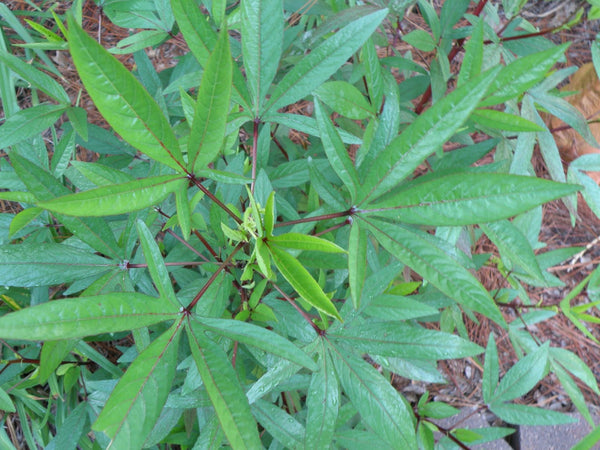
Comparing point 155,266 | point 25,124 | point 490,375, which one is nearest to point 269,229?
point 155,266

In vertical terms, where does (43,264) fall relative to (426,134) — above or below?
below


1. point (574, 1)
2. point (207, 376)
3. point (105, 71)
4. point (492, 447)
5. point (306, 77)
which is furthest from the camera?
point (574, 1)

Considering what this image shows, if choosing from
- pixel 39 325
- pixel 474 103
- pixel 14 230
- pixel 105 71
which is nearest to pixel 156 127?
pixel 105 71

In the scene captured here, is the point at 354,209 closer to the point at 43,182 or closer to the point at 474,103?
the point at 474,103

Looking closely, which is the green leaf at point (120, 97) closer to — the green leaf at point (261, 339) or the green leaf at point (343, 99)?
the green leaf at point (261, 339)

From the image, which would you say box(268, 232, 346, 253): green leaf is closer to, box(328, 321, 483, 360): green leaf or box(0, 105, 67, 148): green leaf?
box(328, 321, 483, 360): green leaf

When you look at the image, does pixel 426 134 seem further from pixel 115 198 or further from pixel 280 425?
pixel 280 425
